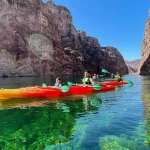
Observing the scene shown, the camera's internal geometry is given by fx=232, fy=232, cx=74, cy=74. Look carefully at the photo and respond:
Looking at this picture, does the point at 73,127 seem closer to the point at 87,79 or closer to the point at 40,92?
the point at 40,92

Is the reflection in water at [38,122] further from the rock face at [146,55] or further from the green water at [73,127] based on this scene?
the rock face at [146,55]

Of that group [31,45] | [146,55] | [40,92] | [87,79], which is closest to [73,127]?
[40,92]

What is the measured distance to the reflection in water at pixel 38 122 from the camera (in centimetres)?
934

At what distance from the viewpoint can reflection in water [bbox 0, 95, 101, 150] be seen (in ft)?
30.6

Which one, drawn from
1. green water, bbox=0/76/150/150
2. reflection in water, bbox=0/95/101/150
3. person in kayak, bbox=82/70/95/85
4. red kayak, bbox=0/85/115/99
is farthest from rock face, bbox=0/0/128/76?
green water, bbox=0/76/150/150

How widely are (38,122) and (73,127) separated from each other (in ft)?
7.03

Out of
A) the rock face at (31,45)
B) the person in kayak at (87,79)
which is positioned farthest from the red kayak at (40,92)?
the rock face at (31,45)

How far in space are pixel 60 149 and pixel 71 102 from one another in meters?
10.2

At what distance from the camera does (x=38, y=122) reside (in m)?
12.3

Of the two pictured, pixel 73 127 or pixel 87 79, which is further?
pixel 87 79

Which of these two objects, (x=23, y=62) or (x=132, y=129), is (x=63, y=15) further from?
Answer: (x=132, y=129)

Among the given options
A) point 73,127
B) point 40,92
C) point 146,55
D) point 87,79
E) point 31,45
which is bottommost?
point 73,127

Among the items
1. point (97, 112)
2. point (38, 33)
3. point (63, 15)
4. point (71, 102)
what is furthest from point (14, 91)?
point (63, 15)

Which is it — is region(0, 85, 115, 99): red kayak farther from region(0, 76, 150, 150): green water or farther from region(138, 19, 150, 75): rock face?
region(138, 19, 150, 75): rock face
